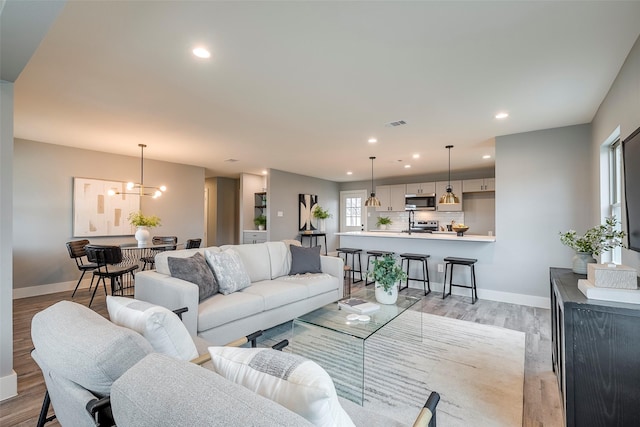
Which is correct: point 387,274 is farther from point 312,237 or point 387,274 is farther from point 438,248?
point 312,237

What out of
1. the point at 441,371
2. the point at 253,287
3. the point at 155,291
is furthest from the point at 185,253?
the point at 441,371

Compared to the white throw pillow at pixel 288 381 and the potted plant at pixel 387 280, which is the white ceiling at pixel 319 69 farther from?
the white throw pillow at pixel 288 381

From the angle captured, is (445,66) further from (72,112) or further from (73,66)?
(72,112)

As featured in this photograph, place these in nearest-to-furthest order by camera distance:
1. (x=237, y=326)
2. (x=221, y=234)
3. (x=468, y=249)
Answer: (x=237, y=326) → (x=468, y=249) → (x=221, y=234)

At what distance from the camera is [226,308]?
2.67 m

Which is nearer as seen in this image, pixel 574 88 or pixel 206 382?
pixel 206 382

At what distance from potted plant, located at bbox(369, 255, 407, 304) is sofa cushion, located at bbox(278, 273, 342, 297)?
0.89 meters

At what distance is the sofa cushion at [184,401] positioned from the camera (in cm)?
60

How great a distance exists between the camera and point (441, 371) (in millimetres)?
2451

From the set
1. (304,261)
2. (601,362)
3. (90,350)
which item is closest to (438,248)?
(304,261)

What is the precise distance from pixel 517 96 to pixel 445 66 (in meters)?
1.15

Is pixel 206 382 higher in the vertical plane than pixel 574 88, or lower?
lower

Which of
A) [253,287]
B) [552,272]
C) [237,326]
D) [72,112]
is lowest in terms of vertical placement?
[237,326]

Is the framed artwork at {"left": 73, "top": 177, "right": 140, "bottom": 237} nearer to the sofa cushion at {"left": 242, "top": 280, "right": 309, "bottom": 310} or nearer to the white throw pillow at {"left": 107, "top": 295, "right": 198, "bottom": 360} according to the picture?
the sofa cushion at {"left": 242, "top": 280, "right": 309, "bottom": 310}
